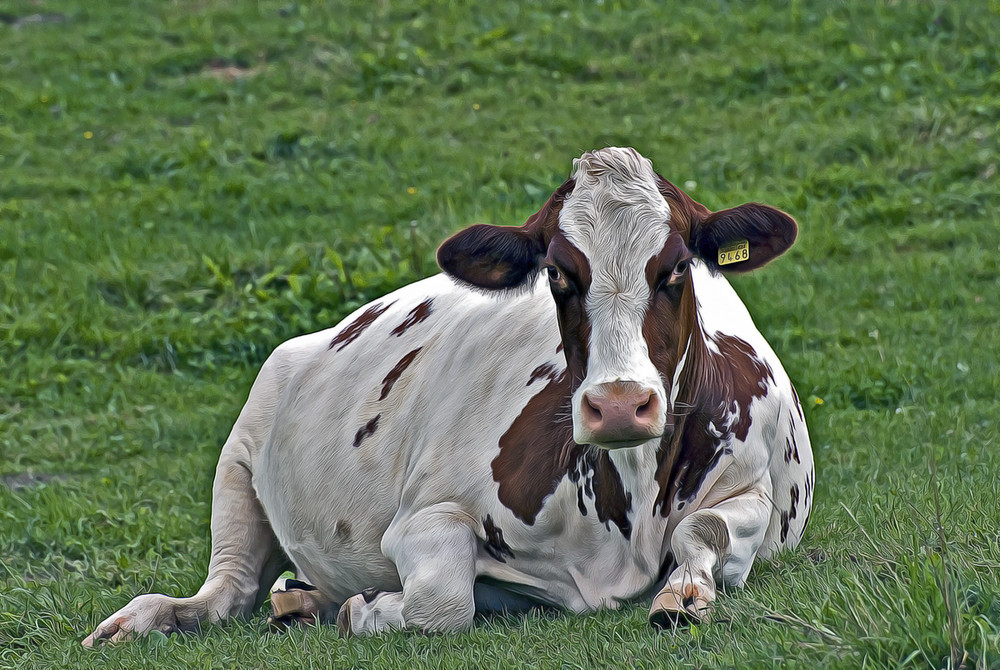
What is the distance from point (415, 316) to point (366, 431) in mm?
662

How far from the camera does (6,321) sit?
37.8 ft

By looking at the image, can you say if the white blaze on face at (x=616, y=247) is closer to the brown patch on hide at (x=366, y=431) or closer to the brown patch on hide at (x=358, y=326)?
the brown patch on hide at (x=366, y=431)

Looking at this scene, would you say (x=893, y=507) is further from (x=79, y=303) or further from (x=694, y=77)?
(x=694, y=77)

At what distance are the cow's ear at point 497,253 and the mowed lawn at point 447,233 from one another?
128 cm

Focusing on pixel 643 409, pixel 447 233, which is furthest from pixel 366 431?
pixel 447 233

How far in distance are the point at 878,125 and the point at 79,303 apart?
7.53 m

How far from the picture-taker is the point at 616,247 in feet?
16.2

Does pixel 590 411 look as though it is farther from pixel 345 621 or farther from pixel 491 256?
pixel 345 621

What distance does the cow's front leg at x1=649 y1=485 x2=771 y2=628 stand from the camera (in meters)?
4.66

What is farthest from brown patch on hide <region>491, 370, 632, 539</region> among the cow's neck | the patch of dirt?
the patch of dirt

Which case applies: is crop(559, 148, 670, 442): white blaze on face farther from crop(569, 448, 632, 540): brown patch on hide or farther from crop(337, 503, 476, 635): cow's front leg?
crop(337, 503, 476, 635): cow's front leg

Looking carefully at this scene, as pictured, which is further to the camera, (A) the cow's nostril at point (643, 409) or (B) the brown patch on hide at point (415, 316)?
(B) the brown patch on hide at point (415, 316)

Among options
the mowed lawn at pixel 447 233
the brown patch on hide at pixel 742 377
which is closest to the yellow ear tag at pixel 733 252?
the brown patch on hide at pixel 742 377

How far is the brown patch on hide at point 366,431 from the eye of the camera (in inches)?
257
